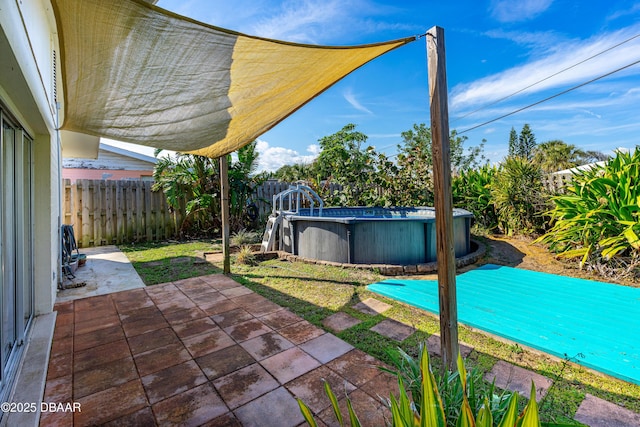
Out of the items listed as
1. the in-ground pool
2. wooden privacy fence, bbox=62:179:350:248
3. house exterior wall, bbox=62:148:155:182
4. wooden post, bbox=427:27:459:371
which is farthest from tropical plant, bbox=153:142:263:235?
wooden post, bbox=427:27:459:371

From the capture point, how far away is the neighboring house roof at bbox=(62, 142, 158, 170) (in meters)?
11.7

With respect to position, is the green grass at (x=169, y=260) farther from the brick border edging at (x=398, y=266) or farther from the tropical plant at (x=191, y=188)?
the brick border edging at (x=398, y=266)

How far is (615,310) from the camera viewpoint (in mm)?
3199

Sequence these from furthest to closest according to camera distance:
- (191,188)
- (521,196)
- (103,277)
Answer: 1. (191,188)
2. (521,196)
3. (103,277)

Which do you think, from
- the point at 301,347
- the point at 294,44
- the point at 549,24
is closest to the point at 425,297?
the point at 301,347

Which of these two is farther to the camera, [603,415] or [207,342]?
[207,342]

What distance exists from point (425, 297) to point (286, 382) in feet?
7.42

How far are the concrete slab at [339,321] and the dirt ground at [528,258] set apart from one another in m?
3.76

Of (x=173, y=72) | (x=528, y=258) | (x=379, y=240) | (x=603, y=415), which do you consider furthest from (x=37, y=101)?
(x=528, y=258)

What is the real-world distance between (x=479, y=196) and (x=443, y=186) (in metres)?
7.28

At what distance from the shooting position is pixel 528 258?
18.3 ft

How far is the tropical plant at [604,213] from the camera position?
168 inches

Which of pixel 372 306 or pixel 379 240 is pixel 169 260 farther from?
pixel 372 306

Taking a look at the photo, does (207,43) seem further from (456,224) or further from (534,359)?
(456,224)
